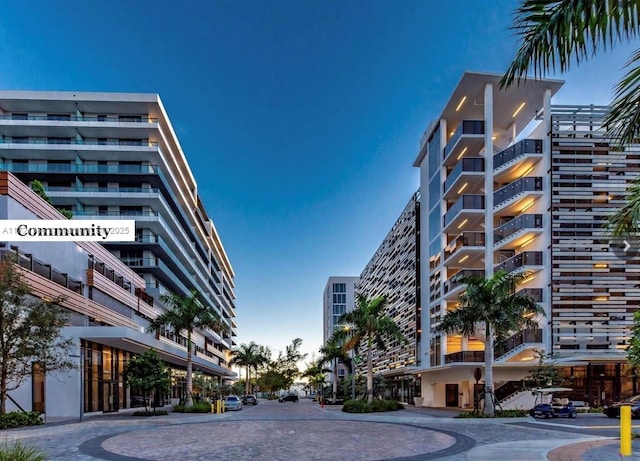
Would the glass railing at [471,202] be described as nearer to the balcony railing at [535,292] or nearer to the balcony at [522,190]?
the balcony at [522,190]

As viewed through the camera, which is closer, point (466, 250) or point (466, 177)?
point (466, 250)

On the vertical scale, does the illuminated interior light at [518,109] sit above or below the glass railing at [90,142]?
below

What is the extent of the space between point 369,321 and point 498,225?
1282cm

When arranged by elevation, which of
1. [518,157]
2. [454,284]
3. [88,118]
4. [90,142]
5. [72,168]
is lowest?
[454,284]

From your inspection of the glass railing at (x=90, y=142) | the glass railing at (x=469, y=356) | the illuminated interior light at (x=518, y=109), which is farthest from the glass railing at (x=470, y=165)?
the glass railing at (x=90, y=142)

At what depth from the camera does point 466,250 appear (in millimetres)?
40906

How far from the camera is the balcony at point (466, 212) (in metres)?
40.9

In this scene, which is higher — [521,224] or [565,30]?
[521,224]

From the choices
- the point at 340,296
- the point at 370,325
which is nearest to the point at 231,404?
the point at 370,325

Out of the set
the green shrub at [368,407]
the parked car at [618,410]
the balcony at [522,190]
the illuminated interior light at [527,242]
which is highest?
the balcony at [522,190]

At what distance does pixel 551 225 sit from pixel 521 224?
2014mm

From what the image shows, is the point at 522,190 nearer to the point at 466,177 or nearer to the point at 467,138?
the point at 466,177

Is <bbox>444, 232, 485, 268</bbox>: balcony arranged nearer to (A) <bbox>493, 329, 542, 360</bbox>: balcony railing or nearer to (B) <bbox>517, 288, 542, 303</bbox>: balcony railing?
(B) <bbox>517, 288, 542, 303</bbox>: balcony railing

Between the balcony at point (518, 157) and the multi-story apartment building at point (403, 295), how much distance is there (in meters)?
14.5
